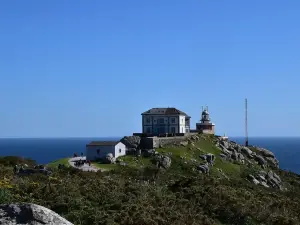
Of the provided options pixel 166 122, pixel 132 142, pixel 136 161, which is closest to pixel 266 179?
pixel 132 142

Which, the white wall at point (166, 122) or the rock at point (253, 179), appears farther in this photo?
the white wall at point (166, 122)

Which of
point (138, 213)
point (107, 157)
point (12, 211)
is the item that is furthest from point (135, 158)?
point (12, 211)

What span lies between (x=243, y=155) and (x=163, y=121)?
47.9ft

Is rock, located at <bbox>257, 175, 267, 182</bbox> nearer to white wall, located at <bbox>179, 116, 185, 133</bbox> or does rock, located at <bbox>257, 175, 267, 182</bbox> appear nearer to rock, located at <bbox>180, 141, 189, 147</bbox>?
rock, located at <bbox>180, 141, 189, 147</bbox>

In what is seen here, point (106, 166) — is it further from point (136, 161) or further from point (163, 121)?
point (163, 121)

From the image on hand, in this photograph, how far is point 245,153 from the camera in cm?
8431

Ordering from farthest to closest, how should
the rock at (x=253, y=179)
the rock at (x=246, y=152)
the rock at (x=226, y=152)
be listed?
the rock at (x=246, y=152), the rock at (x=226, y=152), the rock at (x=253, y=179)

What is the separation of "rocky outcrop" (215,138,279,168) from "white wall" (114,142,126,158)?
51.9ft

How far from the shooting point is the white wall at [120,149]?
6562 centimetres

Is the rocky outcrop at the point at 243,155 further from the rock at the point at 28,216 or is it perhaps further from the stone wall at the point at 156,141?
the rock at the point at 28,216

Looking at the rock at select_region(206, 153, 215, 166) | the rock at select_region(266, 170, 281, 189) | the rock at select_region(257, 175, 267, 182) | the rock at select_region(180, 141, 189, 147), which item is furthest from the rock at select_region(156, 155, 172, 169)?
the rock at select_region(266, 170, 281, 189)

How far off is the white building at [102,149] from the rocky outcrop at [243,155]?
17161mm

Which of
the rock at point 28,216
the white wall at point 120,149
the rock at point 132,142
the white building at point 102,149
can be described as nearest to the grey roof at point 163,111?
the rock at point 132,142

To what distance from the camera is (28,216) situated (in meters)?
10.4
